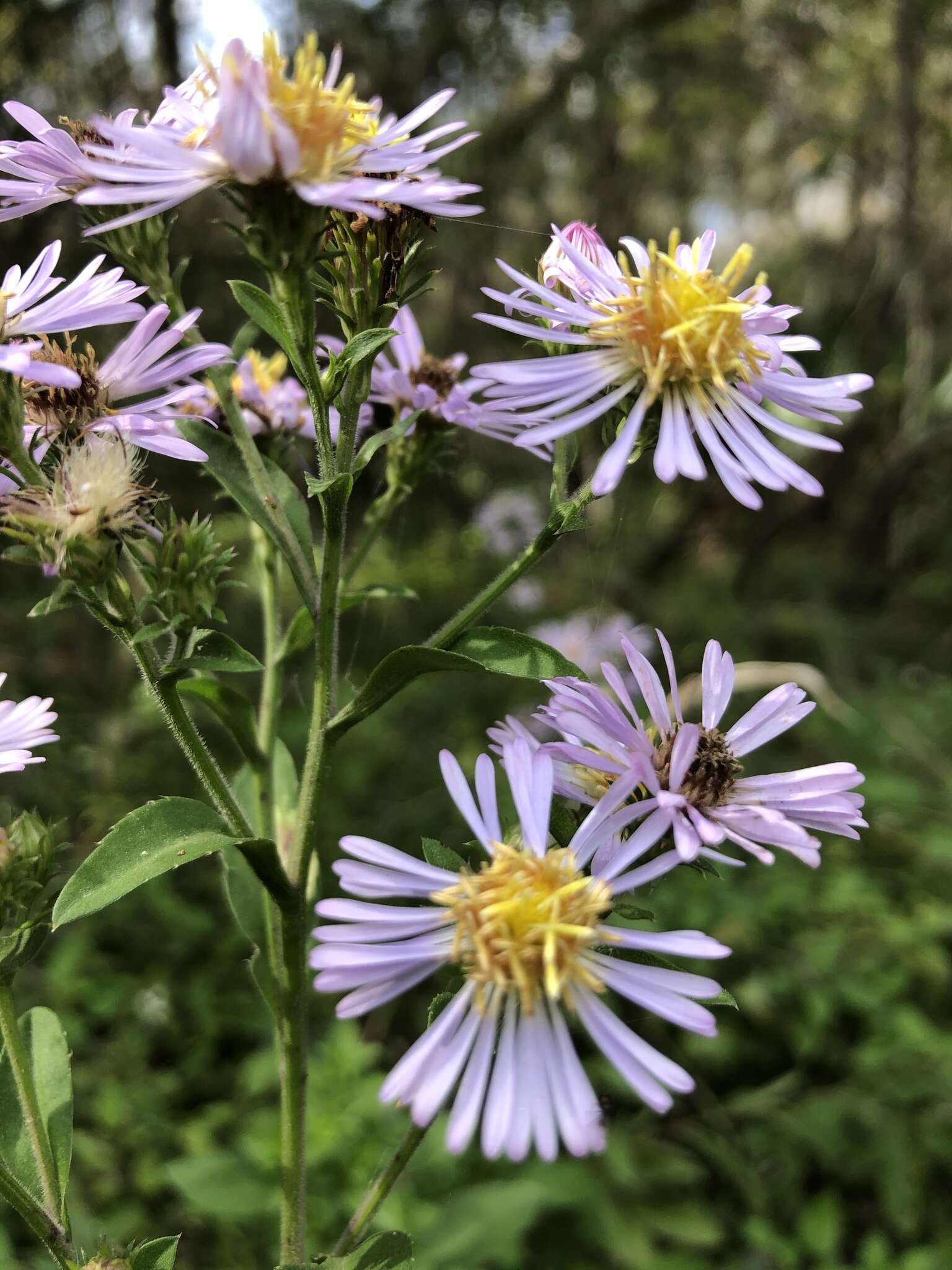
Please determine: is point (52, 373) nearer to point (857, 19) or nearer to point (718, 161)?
point (857, 19)

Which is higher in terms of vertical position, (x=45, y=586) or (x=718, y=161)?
(x=718, y=161)

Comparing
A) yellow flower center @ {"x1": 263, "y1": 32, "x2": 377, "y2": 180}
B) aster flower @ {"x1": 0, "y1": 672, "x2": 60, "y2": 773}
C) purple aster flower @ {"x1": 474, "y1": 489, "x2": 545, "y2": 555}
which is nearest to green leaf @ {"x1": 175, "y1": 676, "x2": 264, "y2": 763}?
aster flower @ {"x1": 0, "y1": 672, "x2": 60, "y2": 773}

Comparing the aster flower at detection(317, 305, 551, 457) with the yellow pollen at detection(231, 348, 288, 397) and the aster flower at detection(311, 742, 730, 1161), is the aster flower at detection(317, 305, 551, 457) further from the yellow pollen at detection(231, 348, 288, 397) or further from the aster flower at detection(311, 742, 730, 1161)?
the aster flower at detection(311, 742, 730, 1161)

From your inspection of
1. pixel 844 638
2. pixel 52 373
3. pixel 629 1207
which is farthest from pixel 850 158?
pixel 52 373

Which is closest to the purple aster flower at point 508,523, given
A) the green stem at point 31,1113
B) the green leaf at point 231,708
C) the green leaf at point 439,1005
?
the green leaf at point 231,708

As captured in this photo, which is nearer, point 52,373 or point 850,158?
point 52,373

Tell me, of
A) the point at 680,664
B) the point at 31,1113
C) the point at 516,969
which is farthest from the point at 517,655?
the point at 680,664

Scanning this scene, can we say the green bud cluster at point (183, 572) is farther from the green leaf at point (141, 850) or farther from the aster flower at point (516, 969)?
the aster flower at point (516, 969)
